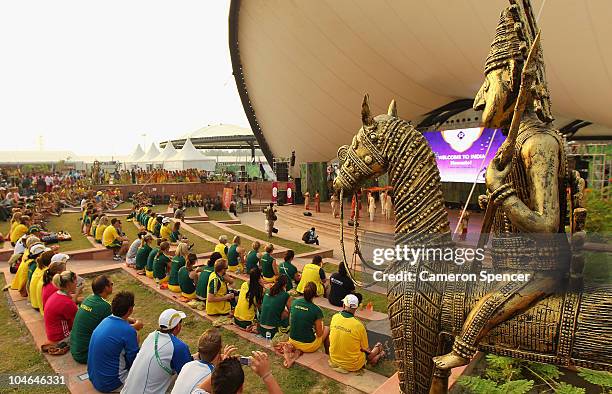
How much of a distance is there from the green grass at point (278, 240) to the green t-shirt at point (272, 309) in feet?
20.2

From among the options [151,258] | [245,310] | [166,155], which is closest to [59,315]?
[245,310]

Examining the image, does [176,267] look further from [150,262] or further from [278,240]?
[278,240]

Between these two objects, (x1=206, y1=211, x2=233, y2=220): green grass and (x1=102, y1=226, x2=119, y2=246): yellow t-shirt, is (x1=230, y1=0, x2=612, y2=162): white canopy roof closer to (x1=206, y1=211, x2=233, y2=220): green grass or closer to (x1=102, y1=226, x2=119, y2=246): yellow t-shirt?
(x1=206, y1=211, x2=233, y2=220): green grass

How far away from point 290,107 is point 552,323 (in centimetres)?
2720

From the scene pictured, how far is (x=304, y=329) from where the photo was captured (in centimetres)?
471

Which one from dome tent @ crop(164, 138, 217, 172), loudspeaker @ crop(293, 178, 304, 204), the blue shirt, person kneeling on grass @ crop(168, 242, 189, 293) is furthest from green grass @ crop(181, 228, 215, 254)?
dome tent @ crop(164, 138, 217, 172)

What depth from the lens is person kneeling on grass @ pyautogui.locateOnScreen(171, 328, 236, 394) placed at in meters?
2.50

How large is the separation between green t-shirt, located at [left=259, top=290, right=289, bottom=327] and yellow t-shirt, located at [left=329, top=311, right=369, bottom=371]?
3.68 feet

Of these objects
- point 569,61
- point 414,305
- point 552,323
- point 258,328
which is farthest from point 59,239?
point 569,61

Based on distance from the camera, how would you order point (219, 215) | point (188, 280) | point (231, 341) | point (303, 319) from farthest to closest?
point (219, 215)
point (188, 280)
point (231, 341)
point (303, 319)

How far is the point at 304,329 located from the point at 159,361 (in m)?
2.07

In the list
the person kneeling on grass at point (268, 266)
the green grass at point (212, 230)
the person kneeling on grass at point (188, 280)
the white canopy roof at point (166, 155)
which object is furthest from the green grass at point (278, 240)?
the white canopy roof at point (166, 155)

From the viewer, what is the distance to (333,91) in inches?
959

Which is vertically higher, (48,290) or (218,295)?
(48,290)
